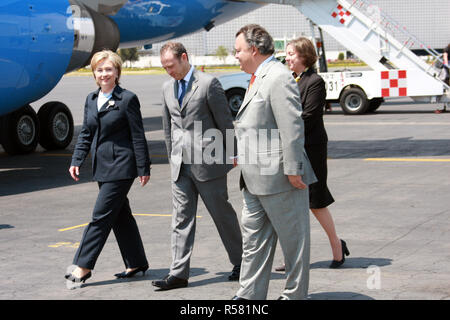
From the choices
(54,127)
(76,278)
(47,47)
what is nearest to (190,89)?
(76,278)

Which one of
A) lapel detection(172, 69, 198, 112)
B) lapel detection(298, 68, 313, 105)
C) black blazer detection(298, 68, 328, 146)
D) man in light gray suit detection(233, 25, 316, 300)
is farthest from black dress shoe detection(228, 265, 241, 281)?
lapel detection(298, 68, 313, 105)

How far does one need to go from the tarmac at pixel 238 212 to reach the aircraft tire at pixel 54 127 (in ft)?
2.99

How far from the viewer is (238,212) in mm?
9023

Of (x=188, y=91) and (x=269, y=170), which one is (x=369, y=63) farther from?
(x=269, y=170)

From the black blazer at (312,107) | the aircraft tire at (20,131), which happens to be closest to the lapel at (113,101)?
the black blazer at (312,107)

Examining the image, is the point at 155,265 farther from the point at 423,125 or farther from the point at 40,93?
the point at 423,125

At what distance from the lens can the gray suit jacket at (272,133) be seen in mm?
4957

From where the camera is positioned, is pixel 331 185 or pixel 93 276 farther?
pixel 331 185

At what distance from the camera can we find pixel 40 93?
1180 centimetres

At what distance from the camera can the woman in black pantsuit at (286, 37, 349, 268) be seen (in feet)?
21.0

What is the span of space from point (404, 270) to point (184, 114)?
2.19 metres

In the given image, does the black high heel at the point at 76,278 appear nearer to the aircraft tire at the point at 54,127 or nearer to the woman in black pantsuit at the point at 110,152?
the woman in black pantsuit at the point at 110,152

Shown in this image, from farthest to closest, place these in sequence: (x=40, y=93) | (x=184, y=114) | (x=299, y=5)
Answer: (x=299, y=5) → (x=40, y=93) → (x=184, y=114)
